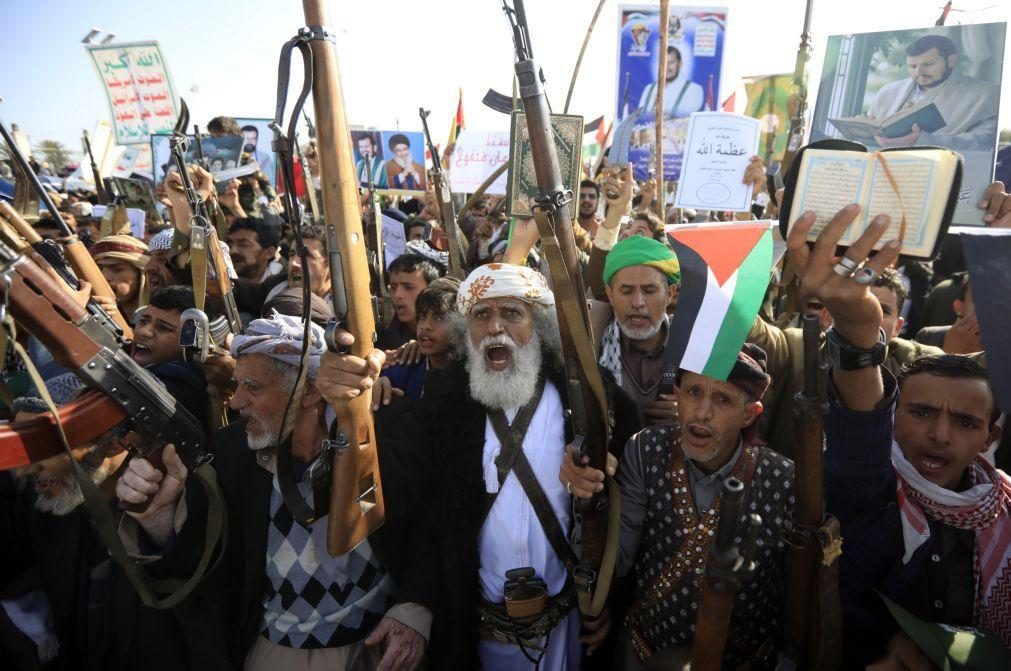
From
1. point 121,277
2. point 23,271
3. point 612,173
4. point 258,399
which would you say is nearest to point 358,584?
point 258,399

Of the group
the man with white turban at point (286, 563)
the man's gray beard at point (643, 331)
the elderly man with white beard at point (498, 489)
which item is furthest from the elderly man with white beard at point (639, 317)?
the man with white turban at point (286, 563)

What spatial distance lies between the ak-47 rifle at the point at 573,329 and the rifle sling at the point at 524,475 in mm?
195

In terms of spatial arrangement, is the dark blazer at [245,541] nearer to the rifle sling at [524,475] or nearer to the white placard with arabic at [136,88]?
the rifle sling at [524,475]

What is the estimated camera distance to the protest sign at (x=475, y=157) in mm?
8383

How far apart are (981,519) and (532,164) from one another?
2.01 m

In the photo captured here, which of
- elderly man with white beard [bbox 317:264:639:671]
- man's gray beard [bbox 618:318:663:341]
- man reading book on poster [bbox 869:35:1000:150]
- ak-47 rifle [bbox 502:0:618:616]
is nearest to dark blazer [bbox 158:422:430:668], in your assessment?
elderly man with white beard [bbox 317:264:639:671]

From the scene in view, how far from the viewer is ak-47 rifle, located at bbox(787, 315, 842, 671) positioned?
1608mm

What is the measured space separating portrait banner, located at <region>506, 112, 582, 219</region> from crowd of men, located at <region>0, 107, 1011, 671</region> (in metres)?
0.25

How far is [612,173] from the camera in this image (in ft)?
15.9

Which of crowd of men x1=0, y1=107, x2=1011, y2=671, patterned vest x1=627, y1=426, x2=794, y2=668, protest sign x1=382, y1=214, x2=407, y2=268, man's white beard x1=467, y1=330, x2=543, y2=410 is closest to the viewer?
crowd of men x1=0, y1=107, x2=1011, y2=671

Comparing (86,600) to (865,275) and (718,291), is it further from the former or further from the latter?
(865,275)

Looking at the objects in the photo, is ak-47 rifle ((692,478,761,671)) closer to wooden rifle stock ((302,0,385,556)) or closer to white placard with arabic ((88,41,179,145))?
wooden rifle stock ((302,0,385,556))

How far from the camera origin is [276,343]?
245cm

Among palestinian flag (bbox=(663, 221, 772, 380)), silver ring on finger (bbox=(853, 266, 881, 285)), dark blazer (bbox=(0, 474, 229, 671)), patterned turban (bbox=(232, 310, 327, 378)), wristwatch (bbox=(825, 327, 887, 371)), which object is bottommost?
dark blazer (bbox=(0, 474, 229, 671))
